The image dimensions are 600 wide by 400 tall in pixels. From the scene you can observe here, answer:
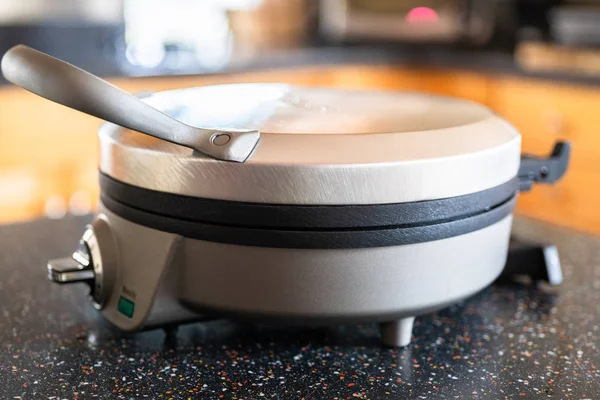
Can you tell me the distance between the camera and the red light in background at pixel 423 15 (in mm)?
2773

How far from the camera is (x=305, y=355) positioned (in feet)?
1.97

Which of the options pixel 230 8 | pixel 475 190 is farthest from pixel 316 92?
pixel 230 8

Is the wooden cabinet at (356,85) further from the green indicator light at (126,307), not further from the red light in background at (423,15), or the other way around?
the green indicator light at (126,307)

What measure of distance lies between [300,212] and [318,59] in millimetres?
2054

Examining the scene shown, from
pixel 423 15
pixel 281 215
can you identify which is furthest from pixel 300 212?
pixel 423 15

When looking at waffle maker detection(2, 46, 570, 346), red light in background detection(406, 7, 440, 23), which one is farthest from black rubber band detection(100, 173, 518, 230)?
red light in background detection(406, 7, 440, 23)

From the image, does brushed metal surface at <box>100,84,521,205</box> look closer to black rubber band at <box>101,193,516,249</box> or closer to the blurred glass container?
black rubber band at <box>101,193,516,249</box>

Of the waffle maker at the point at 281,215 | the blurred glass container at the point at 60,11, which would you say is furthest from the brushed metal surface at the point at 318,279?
the blurred glass container at the point at 60,11

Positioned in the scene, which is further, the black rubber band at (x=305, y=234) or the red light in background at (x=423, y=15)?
the red light in background at (x=423, y=15)

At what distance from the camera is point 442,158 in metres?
0.56

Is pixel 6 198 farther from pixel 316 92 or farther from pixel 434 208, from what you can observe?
pixel 434 208

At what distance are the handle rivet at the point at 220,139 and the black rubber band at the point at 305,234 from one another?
0.06 metres

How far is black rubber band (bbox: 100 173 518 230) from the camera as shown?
0.54m

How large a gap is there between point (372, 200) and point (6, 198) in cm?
162
